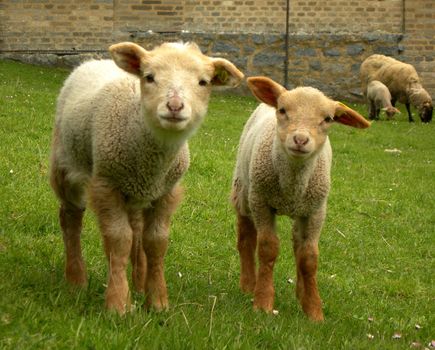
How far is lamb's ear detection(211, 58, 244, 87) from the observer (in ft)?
15.8

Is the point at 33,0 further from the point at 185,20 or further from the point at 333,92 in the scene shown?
the point at 333,92

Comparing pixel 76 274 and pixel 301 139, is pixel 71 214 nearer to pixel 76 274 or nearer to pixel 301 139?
pixel 76 274

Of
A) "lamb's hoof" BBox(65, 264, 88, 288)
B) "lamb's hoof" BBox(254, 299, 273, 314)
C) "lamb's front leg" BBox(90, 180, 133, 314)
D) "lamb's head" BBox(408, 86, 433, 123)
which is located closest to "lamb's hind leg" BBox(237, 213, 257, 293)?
"lamb's hoof" BBox(254, 299, 273, 314)

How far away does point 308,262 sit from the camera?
19.0ft

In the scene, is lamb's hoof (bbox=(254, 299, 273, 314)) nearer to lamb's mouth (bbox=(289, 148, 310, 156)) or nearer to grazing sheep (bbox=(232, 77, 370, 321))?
grazing sheep (bbox=(232, 77, 370, 321))

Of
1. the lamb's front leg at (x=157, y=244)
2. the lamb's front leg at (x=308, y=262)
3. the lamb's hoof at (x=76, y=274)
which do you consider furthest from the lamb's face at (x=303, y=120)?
the lamb's hoof at (x=76, y=274)

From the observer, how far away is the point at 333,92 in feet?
75.0

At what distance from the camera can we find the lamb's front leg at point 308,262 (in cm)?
571

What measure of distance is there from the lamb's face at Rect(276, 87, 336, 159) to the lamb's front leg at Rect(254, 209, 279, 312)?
25.2 inches

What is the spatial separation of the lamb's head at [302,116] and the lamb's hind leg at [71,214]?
4.65ft

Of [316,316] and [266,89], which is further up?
[266,89]

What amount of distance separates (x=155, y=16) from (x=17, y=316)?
20.2 meters

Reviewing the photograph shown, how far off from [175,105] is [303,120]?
1.41 metres

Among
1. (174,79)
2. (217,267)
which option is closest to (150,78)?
(174,79)
